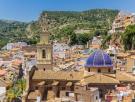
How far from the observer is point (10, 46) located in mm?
101188

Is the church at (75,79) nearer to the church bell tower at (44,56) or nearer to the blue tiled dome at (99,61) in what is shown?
the blue tiled dome at (99,61)

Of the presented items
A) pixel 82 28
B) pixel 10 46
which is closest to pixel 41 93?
pixel 10 46

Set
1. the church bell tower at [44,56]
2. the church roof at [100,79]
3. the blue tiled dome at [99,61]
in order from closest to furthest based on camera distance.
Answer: the church roof at [100,79] → the blue tiled dome at [99,61] → the church bell tower at [44,56]

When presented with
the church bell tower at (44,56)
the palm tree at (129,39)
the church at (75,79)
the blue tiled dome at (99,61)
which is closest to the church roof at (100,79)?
the church at (75,79)

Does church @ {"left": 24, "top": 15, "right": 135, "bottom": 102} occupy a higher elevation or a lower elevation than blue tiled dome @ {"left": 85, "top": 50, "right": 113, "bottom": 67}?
lower

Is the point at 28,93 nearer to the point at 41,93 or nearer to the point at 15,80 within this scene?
the point at 41,93

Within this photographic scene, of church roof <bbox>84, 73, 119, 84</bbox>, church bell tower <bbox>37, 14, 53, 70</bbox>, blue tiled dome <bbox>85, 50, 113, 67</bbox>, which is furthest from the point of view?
church bell tower <bbox>37, 14, 53, 70</bbox>

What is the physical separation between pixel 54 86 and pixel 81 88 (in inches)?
165

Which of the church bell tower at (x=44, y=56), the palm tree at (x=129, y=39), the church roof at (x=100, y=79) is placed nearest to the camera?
the church roof at (x=100, y=79)

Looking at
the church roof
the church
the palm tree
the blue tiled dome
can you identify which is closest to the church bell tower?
the church

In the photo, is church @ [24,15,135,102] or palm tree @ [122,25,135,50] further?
palm tree @ [122,25,135,50]

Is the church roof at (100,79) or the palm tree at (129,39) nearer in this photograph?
the church roof at (100,79)

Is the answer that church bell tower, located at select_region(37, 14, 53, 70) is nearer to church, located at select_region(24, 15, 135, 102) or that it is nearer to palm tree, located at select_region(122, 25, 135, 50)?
church, located at select_region(24, 15, 135, 102)

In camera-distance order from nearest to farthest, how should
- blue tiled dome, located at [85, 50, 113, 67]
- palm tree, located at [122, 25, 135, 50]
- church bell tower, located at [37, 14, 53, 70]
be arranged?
blue tiled dome, located at [85, 50, 113, 67] → church bell tower, located at [37, 14, 53, 70] → palm tree, located at [122, 25, 135, 50]
